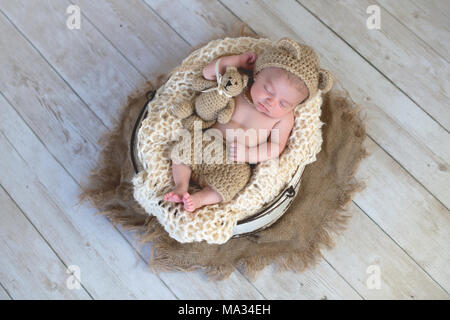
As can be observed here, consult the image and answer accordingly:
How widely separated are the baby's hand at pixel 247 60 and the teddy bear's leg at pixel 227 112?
4.2 inches

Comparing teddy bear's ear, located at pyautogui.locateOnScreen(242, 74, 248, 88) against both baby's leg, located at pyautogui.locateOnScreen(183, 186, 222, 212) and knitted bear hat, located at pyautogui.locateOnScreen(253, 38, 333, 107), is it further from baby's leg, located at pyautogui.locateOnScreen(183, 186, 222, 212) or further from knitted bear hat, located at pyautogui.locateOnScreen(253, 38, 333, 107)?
baby's leg, located at pyautogui.locateOnScreen(183, 186, 222, 212)

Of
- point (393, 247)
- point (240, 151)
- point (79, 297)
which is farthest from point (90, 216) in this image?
point (393, 247)

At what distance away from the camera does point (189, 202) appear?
3.60 ft

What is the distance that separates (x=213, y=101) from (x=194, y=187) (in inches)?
11.1

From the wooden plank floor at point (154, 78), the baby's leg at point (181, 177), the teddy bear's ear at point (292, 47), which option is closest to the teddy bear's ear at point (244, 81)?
the teddy bear's ear at point (292, 47)

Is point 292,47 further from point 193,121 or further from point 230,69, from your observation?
point 193,121

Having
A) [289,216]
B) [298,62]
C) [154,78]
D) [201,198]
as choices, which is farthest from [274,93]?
[154,78]

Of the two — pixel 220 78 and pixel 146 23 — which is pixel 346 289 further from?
pixel 146 23

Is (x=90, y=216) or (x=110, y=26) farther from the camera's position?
(x=110, y=26)

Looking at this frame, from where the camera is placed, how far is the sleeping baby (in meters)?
1.03

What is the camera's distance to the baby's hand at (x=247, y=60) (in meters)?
1.13

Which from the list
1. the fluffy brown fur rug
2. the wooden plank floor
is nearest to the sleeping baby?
the fluffy brown fur rug

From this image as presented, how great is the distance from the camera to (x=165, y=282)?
1.33 meters

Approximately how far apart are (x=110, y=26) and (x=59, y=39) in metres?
0.20
